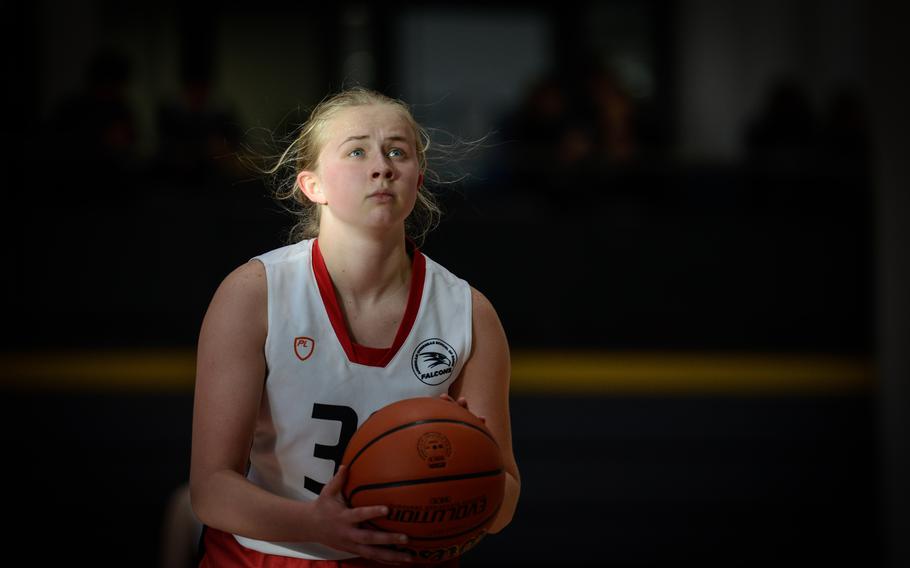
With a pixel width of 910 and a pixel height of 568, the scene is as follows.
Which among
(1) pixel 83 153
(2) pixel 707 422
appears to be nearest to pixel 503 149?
(2) pixel 707 422

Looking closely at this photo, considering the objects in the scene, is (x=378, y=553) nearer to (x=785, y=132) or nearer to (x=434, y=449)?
(x=434, y=449)

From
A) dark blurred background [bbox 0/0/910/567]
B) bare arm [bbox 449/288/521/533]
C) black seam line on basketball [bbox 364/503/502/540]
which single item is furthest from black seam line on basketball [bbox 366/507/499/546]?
dark blurred background [bbox 0/0/910/567]

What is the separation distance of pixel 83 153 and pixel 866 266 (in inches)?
159

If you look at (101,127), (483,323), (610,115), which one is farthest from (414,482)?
(610,115)

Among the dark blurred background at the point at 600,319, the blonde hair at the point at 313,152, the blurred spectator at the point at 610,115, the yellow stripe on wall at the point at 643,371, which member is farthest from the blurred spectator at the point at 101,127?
the blurred spectator at the point at 610,115

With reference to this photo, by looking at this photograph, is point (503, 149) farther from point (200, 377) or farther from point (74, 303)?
point (200, 377)

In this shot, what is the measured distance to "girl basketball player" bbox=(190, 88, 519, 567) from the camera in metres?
1.26

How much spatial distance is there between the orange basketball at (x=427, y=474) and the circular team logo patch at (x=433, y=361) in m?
0.08

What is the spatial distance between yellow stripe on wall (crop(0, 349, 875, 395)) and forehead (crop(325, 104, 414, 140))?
3.80 metres

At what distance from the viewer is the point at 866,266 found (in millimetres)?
5234

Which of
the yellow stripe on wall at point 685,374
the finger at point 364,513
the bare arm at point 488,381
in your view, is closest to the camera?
the finger at point 364,513

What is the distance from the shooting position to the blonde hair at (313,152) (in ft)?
4.33

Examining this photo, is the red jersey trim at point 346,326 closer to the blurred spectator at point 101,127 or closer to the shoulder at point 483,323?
the shoulder at point 483,323

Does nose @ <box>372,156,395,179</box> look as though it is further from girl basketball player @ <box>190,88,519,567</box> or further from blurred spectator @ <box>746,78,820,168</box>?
blurred spectator @ <box>746,78,820,168</box>
